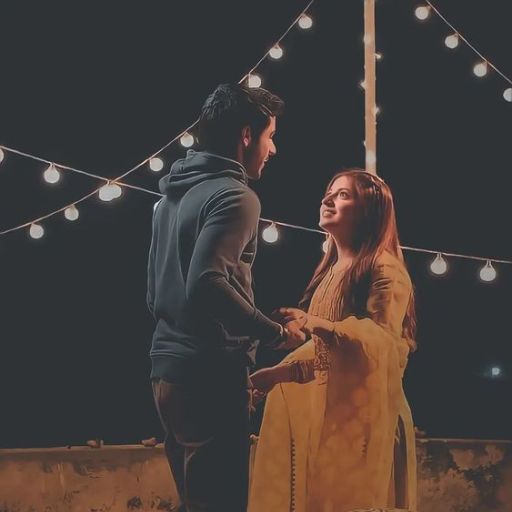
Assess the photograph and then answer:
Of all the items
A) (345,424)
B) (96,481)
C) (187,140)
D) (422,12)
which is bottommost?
(96,481)

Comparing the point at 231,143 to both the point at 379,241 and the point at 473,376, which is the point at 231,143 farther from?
the point at 473,376

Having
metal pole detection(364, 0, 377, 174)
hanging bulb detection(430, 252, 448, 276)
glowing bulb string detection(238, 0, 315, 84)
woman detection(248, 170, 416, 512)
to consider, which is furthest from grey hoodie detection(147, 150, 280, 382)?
hanging bulb detection(430, 252, 448, 276)

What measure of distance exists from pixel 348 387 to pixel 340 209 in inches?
27.6

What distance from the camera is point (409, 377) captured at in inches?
177

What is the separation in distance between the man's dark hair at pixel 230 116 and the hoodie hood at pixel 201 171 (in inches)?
1.3

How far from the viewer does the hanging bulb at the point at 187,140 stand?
4.16m

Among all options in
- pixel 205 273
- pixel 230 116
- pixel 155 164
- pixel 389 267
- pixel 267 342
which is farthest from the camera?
pixel 155 164

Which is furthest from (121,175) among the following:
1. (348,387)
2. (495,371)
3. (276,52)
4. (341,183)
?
(495,371)

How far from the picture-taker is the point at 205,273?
2877 millimetres

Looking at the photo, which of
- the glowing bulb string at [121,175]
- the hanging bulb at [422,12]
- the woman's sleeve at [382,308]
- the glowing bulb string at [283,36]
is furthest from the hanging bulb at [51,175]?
the hanging bulb at [422,12]

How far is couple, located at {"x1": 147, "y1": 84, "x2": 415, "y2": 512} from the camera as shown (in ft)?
9.67

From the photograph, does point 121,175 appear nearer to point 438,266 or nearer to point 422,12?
point 438,266

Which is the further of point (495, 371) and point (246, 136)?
point (495, 371)

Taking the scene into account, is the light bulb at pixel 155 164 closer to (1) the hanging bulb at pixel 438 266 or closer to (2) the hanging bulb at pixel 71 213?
(2) the hanging bulb at pixel 71 213
